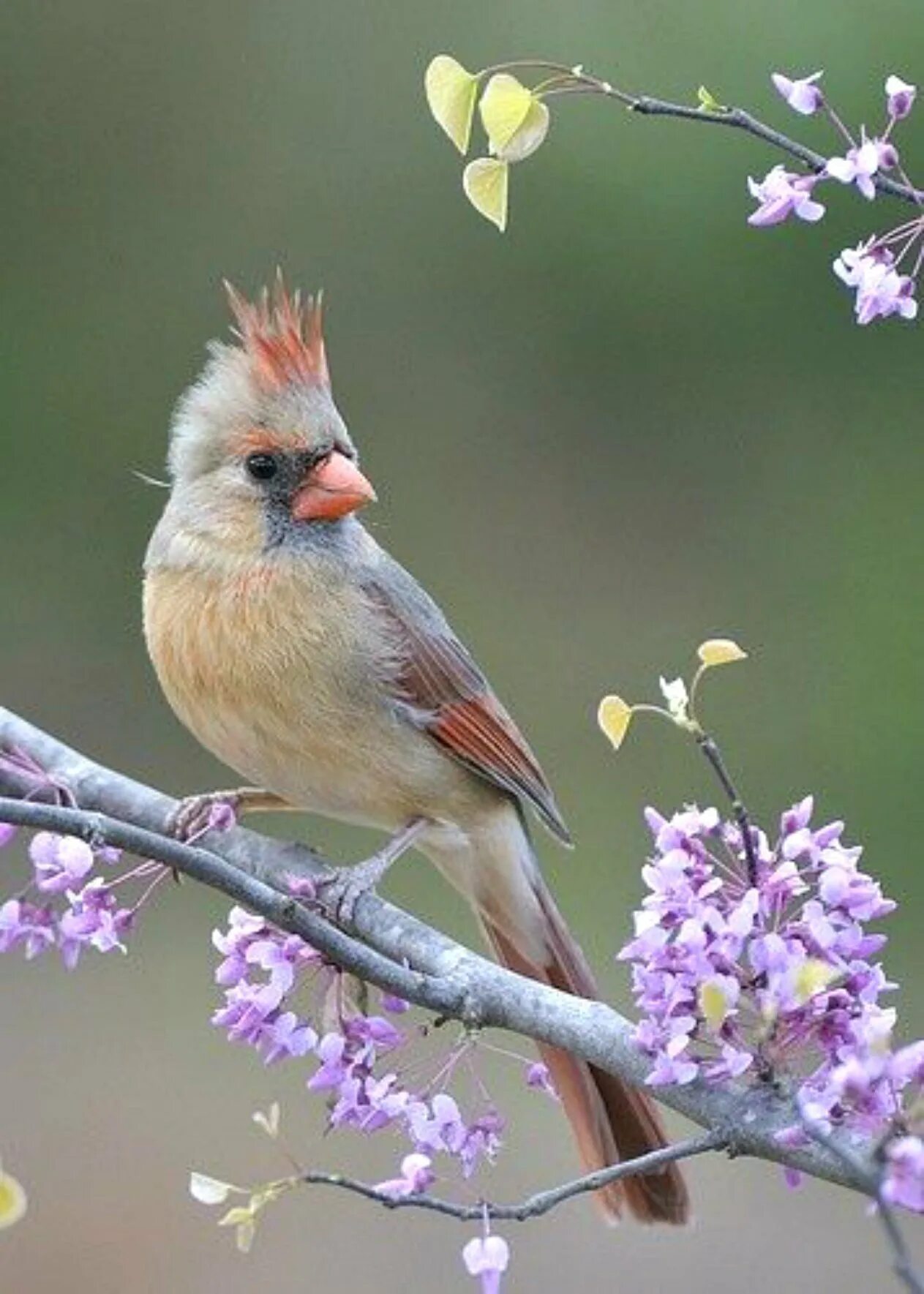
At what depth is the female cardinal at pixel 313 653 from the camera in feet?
10.3

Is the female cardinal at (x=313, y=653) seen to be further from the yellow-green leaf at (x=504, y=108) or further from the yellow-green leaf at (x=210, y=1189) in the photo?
the yellow-green leaf at (x=210, y=1189)

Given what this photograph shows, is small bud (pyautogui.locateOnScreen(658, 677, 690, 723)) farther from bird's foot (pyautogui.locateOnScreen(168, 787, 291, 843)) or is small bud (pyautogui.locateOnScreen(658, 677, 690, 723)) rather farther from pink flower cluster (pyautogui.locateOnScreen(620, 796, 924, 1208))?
bird's foot (pyautogui.locateOnScreen(168, 787, 291, 843))

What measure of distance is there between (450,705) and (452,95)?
1379 mm

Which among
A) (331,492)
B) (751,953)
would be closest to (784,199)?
(751,953)

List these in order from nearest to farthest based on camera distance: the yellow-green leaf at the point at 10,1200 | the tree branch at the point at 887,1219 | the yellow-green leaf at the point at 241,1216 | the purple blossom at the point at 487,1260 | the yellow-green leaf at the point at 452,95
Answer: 1. the tree branch at the point at 887,1219
2. the yellow-green leaf at the point at 10,1200
3. the yellow-green leaf at the point at 241,1216
4. the purple blossom at the point at 487,1260
5. the yellow-green leaf at the point at 452,95

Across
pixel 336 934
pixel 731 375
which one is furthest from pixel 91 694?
pixel 336 934

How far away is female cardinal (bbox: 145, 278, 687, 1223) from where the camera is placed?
3139mm

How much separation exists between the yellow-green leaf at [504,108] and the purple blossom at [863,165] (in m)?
0.23

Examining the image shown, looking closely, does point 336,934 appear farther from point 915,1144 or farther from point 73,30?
point 73,30

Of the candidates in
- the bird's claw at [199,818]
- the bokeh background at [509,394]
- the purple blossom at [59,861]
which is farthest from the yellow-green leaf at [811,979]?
the bokeh background at [509,394]

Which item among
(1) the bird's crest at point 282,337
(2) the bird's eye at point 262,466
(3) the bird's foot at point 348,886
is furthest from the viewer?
(2) the bird's eye at point 262,466

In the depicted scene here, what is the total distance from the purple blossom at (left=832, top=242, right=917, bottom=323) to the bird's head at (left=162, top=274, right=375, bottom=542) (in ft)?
3.71

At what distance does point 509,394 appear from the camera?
8320 millimetres

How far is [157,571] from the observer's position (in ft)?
10.8
